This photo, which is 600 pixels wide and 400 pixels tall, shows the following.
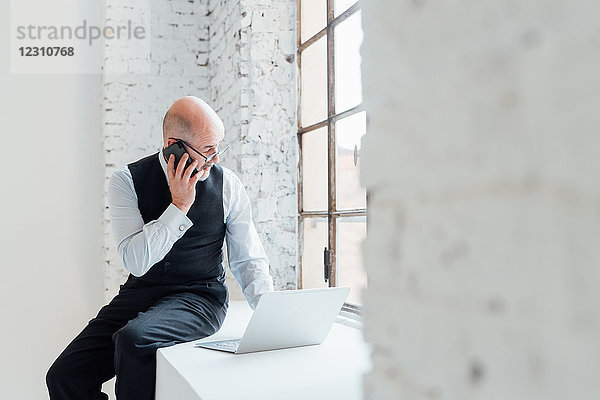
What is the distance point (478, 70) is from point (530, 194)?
0.43 ft

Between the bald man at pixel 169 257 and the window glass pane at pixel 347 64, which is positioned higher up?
the window glass pane at pixel 347 64

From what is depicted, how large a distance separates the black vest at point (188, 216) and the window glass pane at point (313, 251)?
0.72 m

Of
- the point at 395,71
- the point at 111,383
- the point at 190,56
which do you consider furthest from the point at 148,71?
the point at 395,71

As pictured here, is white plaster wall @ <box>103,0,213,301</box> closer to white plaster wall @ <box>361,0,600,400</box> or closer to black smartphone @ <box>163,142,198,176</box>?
black smartphone @ <box>163,142,198,176</box>

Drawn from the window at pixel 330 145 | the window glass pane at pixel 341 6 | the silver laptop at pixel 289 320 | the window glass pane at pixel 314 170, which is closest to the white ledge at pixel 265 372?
the silver laptop at pixel 289 320

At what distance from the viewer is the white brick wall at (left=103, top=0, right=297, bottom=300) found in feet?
9.91

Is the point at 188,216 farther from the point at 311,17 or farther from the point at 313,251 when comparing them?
the point at 311,17

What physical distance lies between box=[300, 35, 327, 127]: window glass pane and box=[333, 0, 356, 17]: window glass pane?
0.48 ft

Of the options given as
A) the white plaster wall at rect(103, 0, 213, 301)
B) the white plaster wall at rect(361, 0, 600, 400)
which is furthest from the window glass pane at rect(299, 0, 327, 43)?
the white plaster wall at rect(361, 0, 600, 400)

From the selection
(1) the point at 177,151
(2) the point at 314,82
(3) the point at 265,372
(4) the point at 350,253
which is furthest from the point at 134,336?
(2) the point at 314,82

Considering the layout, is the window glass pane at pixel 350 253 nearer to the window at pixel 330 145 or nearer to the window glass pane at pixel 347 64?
the window at pixel 330 145

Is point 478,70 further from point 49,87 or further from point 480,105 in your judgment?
point 49,87

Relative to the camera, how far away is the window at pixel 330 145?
2.53 metres

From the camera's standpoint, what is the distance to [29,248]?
3.25 meters
